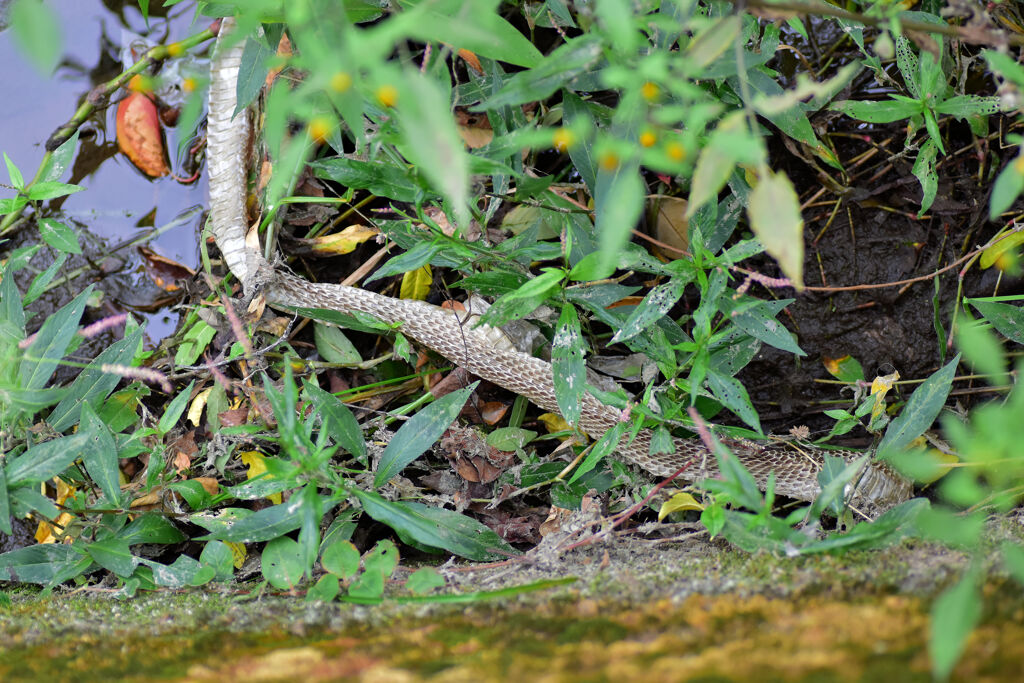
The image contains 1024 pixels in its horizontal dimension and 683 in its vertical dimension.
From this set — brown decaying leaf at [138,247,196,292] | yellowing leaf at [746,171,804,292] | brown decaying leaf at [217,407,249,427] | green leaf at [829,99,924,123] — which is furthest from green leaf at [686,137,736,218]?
brown decaying leaf at [138,247,196,292]

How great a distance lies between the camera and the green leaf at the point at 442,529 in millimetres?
1325

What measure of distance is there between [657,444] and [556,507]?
337mm

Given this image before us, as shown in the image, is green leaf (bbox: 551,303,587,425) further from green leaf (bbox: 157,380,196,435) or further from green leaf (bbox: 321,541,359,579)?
green leaf (bbox: 157,380,196,435)

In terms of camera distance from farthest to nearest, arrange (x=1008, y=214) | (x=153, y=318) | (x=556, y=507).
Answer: (x=153, y=318), (x=1008, y=214), (x=556, y=507)

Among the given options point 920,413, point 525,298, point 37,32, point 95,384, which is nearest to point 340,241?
point 95,384

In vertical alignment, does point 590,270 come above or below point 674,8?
below

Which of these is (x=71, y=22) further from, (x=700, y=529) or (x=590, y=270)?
(x=700, y=529)

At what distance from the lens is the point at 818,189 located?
6.52ft

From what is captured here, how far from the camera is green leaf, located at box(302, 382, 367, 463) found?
1482 mm

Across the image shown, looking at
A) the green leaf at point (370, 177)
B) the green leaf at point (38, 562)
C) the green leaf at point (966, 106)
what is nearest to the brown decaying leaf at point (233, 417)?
the green leaf at point (38, 562)

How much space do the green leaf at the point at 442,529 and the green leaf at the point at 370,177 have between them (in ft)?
1.99

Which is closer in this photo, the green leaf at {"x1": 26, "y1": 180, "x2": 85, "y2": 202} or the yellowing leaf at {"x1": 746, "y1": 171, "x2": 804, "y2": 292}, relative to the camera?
the yellowing leaf at {"x1": 746, "y1": 171, "x2": 804, "y2": 292}

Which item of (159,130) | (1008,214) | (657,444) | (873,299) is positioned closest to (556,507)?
(657,444)

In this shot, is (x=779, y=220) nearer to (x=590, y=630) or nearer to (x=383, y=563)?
(x=590, y=630)
